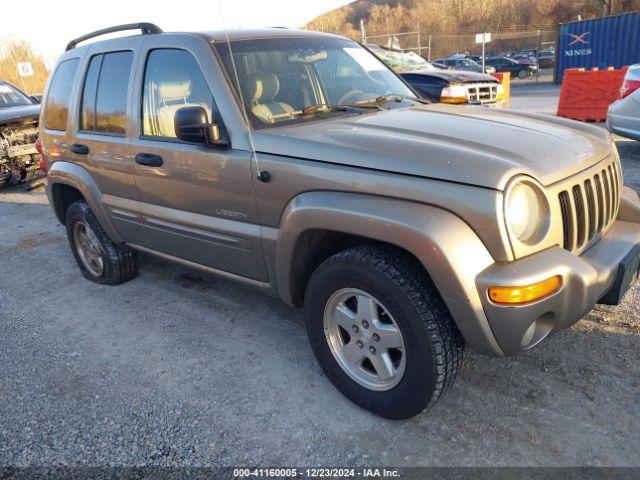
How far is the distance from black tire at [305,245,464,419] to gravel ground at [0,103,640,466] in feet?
0.67

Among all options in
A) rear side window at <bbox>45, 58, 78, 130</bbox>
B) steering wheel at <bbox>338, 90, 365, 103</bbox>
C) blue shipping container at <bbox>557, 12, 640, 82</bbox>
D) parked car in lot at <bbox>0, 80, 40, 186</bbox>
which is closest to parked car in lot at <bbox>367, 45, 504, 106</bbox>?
steering wheel at <bbox>338, 90, 365, 103</bbox>

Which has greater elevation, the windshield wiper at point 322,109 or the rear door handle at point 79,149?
the windshield wiper at point 322,109

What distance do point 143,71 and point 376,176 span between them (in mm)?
1971

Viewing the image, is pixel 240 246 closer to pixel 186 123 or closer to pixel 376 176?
pixel 186 123

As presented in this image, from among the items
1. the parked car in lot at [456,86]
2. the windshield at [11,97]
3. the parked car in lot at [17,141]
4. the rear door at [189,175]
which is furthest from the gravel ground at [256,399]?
the windshield at [11,97]

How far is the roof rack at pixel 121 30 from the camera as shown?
139 inches

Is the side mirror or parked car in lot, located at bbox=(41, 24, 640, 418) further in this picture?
the side mirror

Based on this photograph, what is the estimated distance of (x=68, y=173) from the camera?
4.27m

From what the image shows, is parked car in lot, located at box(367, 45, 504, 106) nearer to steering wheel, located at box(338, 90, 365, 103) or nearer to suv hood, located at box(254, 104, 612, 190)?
steering wheel, located at box(338, 90, 365, 103)

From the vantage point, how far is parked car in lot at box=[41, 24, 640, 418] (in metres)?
2.18

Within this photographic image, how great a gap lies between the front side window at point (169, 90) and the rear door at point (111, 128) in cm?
20

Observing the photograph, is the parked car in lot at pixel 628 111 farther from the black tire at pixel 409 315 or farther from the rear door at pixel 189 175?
the rear door at pixel 189 175

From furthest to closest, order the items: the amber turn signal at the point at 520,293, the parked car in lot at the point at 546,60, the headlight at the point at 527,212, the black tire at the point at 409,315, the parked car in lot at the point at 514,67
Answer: the parked car in lot at the point at 546,60 → the parked car in lot at the point at 514,67 → the black tire at the point at 409,315 → the headlight at the point at 527,212 → the amber turn signal at the point at 520,293

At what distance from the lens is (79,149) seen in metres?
4.09
